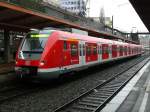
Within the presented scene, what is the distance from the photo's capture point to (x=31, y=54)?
1420 centimetres

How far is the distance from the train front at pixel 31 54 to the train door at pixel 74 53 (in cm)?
216

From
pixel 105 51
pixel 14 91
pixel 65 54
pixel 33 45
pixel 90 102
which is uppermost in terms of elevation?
pixel 33 45

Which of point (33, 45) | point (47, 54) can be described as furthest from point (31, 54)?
point (47, 54)

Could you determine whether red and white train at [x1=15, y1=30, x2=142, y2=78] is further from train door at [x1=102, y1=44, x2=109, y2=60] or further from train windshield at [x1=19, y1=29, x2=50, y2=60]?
train door at [x1=102, y1=44, x2=109, y2=60]

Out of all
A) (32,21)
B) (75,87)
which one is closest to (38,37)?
(75,87)

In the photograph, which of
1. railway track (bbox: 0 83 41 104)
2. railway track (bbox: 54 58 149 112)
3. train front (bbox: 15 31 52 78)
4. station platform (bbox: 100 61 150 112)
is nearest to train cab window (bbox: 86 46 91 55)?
railway track (bbox: 54 58 149 112)

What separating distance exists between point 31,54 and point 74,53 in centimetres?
310

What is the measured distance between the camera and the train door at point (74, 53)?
16064mm

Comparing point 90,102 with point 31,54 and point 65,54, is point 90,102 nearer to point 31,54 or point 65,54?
point 31,54

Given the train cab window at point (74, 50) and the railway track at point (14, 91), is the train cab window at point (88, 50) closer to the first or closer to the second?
the train cab window at point (74, 50)

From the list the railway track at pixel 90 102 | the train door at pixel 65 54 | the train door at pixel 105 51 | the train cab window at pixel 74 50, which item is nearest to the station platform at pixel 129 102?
the railway track at pixel 90 102

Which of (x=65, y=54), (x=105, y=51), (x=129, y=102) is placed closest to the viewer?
(x=129, y=102)

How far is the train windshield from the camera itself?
551 inches

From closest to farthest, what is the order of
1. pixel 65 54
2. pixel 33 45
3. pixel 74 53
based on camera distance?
1. pixel 33 45
2. pixel 65 54
3. pixel 74 53
